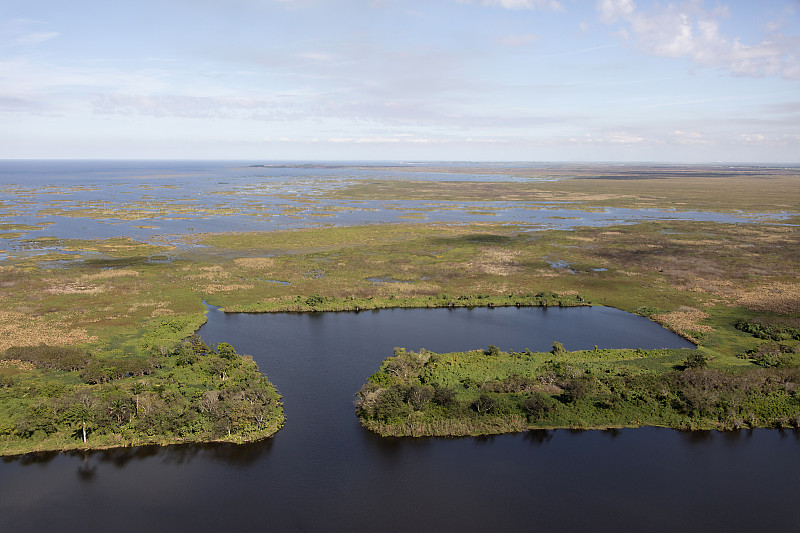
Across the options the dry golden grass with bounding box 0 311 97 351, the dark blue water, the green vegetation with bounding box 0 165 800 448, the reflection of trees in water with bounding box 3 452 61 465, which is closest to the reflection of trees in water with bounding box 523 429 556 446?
the green vegetation with bounding box 0 165 800 448

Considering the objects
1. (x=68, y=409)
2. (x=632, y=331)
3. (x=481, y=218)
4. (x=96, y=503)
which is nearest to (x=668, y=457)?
(x=632, y=331)

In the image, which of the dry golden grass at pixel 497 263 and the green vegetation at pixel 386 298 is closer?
the green vegetation at pixel 386 298

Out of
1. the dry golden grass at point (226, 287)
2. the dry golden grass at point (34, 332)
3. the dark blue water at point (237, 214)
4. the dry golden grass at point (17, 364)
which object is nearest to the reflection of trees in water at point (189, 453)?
the dry golden grass at point (17, 364)

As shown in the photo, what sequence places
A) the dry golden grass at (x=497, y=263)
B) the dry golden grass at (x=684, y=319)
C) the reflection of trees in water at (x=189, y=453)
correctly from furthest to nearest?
the dry golden grass at (x=497, y=263) → the dry golden grass at (x=684, y=319) → the reflection of trees in water at (x=189, y=453)

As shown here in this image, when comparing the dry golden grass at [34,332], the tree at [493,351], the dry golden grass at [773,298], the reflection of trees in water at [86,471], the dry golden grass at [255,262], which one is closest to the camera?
the reflection of trees in water at [86,471]

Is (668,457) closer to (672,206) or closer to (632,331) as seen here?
(632,331)

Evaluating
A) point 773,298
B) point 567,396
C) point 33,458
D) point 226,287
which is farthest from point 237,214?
point 773,298

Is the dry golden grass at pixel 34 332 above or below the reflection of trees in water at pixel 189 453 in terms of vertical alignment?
above

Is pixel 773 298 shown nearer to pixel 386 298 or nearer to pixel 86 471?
pixel 386 298

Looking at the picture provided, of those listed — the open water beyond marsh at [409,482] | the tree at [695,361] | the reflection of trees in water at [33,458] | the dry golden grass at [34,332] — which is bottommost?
the open water beyond marsh at [409,482]

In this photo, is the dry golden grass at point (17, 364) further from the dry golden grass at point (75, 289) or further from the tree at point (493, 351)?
the tree at point (493, 351)
